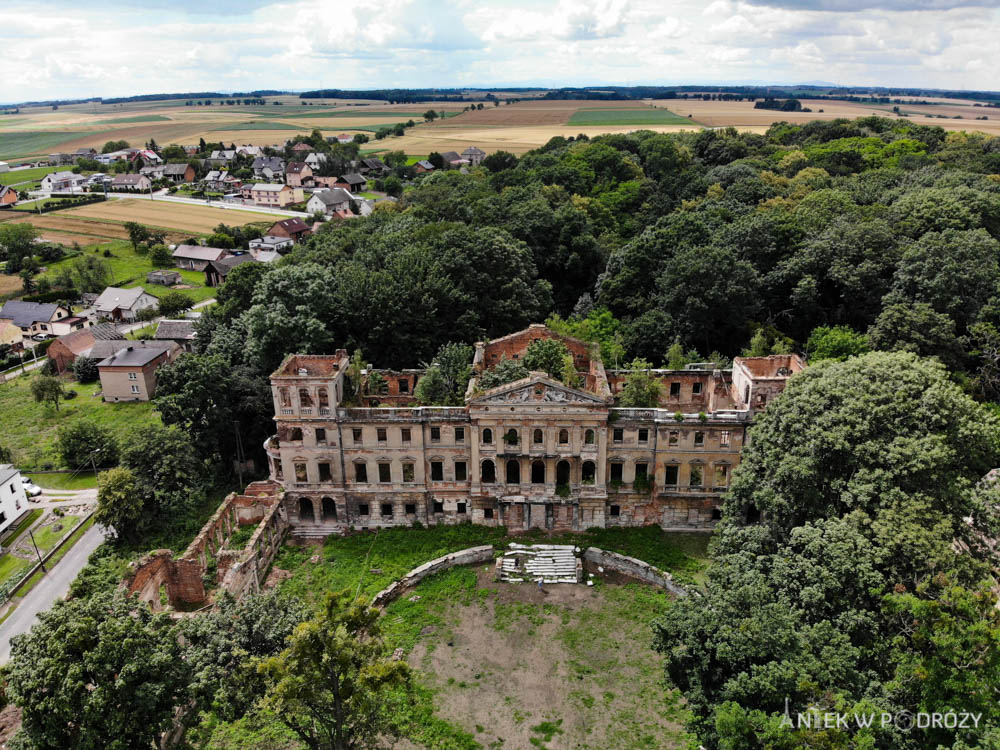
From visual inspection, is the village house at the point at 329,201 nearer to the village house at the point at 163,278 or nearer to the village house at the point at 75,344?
the village house at the point at 163,278

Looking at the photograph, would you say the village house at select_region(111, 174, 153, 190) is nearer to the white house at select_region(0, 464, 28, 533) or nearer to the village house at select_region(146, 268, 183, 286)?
the village house at select_region(146, 268, 183, 286)

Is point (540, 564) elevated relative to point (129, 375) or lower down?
lower down

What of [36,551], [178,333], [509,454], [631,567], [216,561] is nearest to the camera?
[216,561]

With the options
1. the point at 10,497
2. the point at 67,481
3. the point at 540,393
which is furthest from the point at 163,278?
the point at 540,393

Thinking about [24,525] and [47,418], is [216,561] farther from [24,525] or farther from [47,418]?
[47,418]

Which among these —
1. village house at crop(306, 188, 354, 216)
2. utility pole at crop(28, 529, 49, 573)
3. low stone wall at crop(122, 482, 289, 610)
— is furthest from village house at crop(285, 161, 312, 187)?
low stone wall at crop(122, 482, 289, 610)

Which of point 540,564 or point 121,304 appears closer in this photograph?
point 540,564
